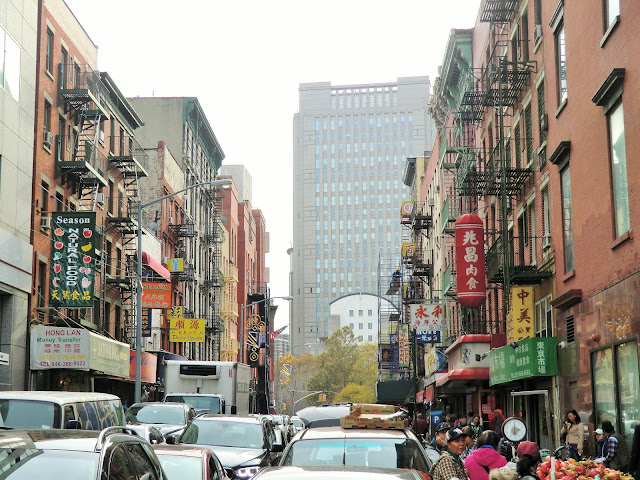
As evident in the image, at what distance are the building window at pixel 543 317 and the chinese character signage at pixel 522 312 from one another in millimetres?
178

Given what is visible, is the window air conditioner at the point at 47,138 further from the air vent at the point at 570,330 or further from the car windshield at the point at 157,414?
the air vent at the point at 570,330

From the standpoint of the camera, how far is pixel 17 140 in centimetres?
3219

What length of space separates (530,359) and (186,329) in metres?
28.7

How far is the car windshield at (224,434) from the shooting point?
741 inches

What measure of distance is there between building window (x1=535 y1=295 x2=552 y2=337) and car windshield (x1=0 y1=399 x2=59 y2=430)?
53.1 feet

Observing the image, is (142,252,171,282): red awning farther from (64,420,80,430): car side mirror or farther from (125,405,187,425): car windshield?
(64,420,80,430): car side mirror

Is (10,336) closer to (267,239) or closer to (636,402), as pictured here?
(636,402)

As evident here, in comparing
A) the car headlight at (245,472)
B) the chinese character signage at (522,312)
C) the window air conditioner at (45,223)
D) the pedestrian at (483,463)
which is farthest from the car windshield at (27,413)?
the window air conditioner at (45,223)

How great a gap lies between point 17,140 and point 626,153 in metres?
21.1

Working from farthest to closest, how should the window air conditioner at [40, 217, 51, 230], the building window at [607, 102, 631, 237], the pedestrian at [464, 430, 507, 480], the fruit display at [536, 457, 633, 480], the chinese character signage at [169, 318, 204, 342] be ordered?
the chinese character signage at [169, 318, 204, 342] < the window air conditioner at [40, 217, 51, 230] < the building window at [607, 102, 631, 237] < the pedestrian at [464, 430, 507, 480] < the fruit display at [536, 457, 633, 480]

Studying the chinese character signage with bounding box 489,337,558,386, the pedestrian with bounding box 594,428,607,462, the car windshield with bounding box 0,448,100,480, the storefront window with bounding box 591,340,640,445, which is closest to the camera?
the car windshield with bounding box 0,448,100,480

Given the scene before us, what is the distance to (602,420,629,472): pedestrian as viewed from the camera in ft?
56.7

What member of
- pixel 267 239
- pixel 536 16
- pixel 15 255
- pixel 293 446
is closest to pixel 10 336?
pixel 15 255

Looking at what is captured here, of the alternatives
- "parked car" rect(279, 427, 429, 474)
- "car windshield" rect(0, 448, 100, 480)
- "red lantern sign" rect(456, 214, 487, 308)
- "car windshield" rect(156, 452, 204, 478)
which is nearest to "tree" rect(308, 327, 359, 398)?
"red lantern sign" rect(456, 214, 487, 308)
